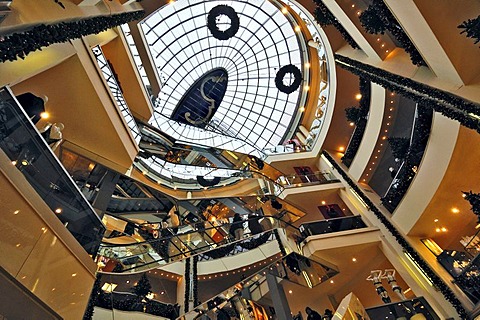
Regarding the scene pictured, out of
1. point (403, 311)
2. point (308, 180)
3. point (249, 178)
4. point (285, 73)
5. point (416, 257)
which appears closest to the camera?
point (403, 311)

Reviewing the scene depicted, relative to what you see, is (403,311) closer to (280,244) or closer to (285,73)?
(280,244)

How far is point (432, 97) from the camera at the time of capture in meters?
8.29

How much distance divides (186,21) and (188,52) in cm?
314

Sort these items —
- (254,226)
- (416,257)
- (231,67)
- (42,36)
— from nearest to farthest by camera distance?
(42,36) → (416,257) → (254,226) → (231,67)

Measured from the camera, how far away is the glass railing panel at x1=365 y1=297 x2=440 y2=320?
30.7 feet

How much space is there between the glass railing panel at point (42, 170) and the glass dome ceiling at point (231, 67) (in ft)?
50.4

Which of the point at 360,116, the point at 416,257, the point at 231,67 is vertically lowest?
the point at 416,257

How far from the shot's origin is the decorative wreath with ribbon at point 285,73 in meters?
20.4

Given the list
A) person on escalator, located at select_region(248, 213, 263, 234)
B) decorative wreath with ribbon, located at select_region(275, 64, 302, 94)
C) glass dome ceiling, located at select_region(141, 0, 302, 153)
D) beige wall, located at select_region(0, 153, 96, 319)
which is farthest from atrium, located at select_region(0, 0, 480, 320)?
glass dome ceiling, located at select_region(141, 0, 302, 153)

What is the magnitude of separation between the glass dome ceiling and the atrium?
1.31 ft

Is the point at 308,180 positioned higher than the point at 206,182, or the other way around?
the point at 206,182

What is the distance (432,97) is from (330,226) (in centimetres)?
790

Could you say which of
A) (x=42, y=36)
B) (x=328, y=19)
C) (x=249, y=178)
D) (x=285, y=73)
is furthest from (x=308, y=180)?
(x=42, y=36)

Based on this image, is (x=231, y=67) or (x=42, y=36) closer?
(x=42, y=36)
